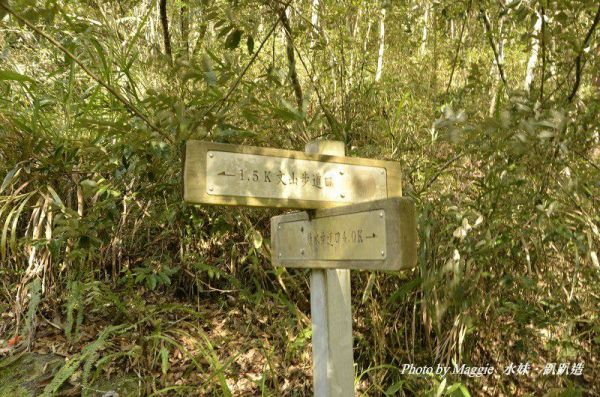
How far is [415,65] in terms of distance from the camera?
387 cm

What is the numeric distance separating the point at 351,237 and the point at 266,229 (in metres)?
1.62

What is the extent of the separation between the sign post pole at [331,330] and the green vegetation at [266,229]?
0.71 metres

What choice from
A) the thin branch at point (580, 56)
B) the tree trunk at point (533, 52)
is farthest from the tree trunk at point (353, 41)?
the thin branch at point (580, 56)

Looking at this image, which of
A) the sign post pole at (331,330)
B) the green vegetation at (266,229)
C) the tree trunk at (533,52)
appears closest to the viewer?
the sign post pole at (331,330)

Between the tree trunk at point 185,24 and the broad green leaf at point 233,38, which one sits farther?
the tree trunk at point 185,24

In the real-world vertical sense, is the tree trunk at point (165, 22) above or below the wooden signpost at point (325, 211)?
above

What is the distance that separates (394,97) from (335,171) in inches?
73.0

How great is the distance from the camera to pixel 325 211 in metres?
1.62

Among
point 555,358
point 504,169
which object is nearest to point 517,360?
point 555,358

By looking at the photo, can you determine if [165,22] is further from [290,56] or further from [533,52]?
[533,52]

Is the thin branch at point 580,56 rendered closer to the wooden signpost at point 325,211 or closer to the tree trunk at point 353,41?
the wooden signpost at point 325,211

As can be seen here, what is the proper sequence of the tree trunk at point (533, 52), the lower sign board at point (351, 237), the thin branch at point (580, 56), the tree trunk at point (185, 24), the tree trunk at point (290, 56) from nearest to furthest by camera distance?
the lower sign board at point (351, 237), the thin branch at point (580, 56), the tree trunk at point (533, 52), the tree trunk at point (290, 56), the tree trunk at point (185, 24)

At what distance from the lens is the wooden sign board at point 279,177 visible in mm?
1448

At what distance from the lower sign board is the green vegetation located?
Answer: 598 millimetres
